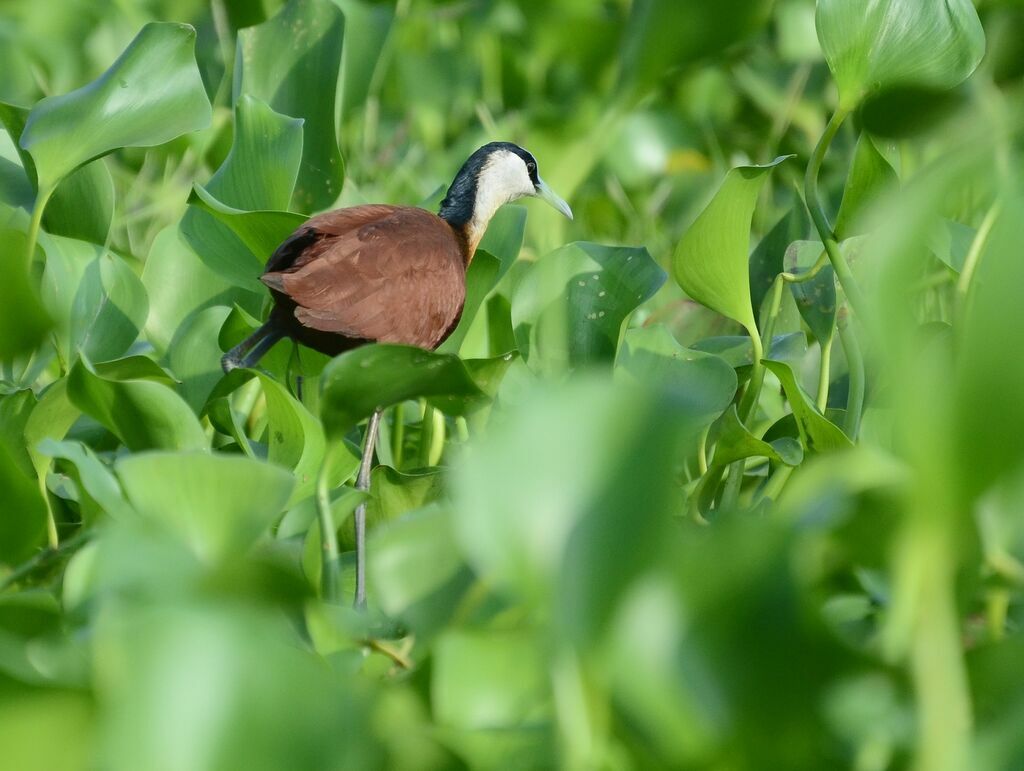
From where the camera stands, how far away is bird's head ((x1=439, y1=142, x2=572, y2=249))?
1.94m

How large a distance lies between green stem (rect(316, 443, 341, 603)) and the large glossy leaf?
0.53 meters

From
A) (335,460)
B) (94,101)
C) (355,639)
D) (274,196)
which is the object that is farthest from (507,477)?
(274,196)

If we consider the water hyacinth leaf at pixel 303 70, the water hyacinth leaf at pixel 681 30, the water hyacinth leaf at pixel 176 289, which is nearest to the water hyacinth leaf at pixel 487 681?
the water hyacinth leaf at pixel 176 289

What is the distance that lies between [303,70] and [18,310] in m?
0.85

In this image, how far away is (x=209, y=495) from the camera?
77 cm

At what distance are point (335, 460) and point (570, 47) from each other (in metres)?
1.90

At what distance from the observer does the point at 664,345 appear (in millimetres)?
1277

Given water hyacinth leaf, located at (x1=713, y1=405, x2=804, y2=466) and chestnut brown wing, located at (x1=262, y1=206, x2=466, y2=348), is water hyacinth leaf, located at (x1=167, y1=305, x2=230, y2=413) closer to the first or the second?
chestnut brown wing, located at (x1=262, y1=206, x2=466, y2=348)

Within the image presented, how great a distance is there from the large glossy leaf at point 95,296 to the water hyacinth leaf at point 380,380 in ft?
1.73

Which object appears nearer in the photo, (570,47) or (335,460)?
(335,460)

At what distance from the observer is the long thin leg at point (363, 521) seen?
1145 mm

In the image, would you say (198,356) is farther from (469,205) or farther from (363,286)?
(469,205)

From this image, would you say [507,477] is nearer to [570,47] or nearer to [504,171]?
[504,171]

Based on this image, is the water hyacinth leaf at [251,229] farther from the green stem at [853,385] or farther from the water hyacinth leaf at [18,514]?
the green stem at [853,385]
